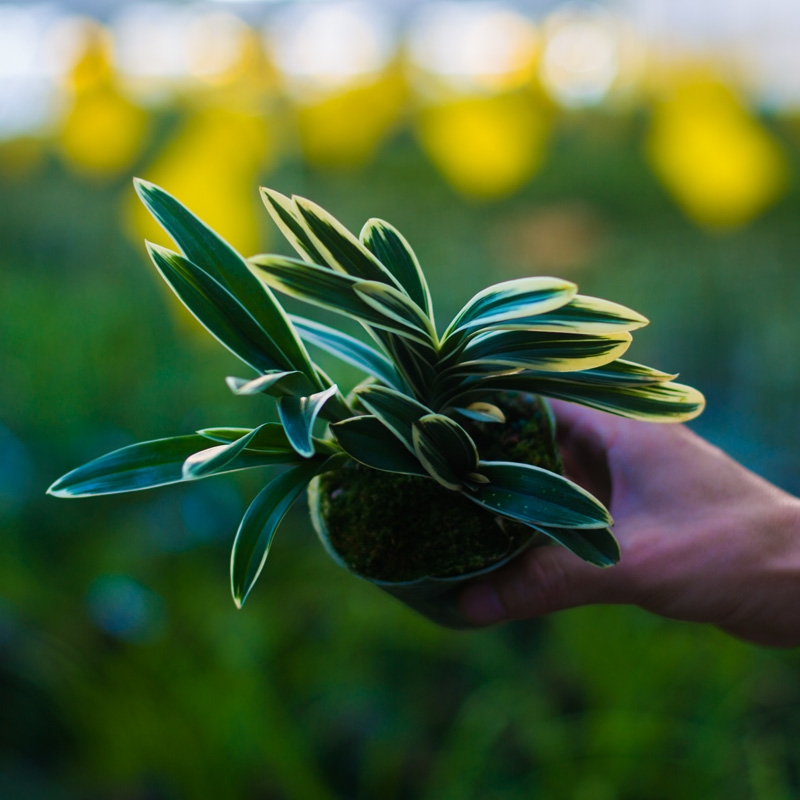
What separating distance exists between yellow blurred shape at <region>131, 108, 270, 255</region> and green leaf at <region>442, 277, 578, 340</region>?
0.84m

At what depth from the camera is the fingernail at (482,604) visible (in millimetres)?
480

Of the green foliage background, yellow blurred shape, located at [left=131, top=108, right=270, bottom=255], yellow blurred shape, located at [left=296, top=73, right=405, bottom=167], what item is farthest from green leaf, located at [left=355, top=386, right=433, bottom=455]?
yellow blurred shape, located at [left=296, top=73, right=405, bottom=167]

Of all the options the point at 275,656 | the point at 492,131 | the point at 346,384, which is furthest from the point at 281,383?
the point at 346,384

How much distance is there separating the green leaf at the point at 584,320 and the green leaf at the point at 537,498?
8 cm

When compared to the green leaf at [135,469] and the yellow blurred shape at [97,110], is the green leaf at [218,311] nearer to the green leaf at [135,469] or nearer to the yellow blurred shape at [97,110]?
the green leaf at [135,469]

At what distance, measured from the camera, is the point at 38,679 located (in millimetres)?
1009

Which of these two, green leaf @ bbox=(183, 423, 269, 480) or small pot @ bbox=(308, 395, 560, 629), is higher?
green leaf @ bbox=(183, 423, 269, 480)

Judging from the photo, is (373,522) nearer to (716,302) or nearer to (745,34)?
(716,302)

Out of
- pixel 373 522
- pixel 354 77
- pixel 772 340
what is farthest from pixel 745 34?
pixel 373 522

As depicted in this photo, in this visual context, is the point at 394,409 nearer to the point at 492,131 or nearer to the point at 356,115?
the point at 492,131

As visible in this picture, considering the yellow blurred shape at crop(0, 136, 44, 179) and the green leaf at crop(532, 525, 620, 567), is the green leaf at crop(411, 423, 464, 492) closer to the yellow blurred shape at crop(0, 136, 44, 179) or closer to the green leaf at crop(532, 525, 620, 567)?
the green leaf at crop(532, 525, 620, 567)

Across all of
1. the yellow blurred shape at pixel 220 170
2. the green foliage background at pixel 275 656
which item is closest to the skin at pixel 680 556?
the green foliage background at pixel 275 656

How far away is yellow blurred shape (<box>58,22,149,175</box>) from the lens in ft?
4.13

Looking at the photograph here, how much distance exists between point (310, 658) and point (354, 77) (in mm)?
1149
